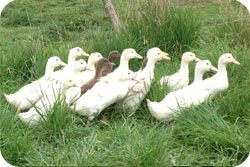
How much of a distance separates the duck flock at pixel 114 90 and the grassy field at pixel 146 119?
13 cm

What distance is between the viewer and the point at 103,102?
5324 millimetres

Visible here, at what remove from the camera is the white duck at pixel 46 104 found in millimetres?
5059

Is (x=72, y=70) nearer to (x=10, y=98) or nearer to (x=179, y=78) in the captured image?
(x=10, y=98)

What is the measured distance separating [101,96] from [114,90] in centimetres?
17

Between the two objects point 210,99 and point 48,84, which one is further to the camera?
point 48,84

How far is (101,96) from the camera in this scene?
534 cm

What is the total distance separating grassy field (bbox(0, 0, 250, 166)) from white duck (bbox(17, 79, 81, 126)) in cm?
10

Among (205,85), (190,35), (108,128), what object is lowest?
(108,128)

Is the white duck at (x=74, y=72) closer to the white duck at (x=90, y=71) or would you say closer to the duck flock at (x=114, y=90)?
the duck flock at (x=114, y=90)

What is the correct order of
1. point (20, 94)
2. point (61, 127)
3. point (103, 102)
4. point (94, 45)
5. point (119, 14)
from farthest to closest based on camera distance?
point (119, 14)
point (94, 45)
point (20, 94)
point (103, 102)
point (61, 127)

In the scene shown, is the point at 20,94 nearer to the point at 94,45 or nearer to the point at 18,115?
the point at 18,115

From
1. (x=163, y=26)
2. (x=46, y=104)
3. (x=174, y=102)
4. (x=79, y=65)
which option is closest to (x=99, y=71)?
(x=79, y=65)

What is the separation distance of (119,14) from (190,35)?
183cm

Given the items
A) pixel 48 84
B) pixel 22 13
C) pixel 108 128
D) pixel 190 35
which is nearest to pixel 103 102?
pixel 108 128
